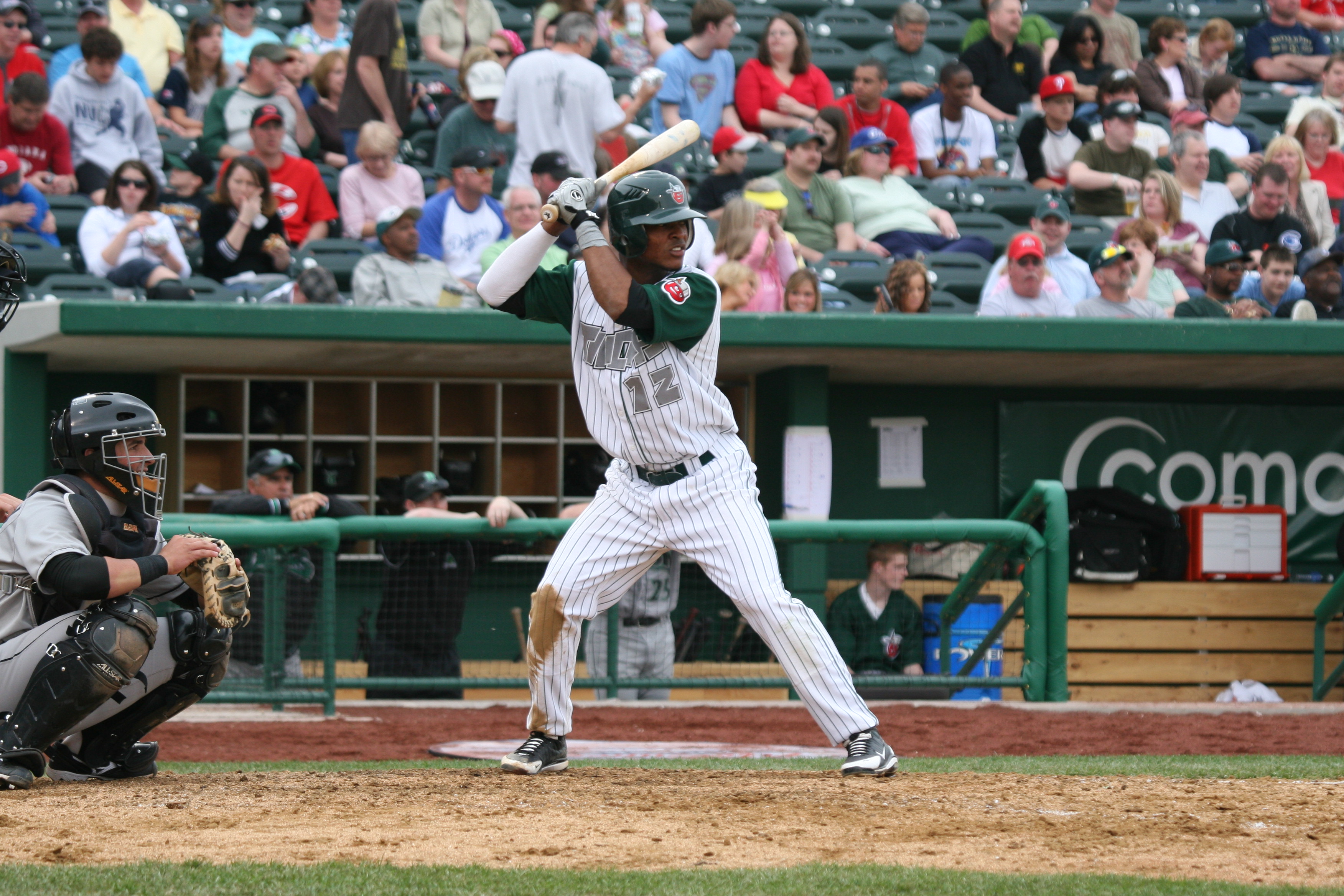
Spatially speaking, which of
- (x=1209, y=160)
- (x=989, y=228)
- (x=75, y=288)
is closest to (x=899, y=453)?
(x=989, y=228)

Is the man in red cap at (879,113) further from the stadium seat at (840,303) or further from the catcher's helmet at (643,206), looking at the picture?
the catcher's helmet at (643,206)

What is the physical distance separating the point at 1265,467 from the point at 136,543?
299 inches

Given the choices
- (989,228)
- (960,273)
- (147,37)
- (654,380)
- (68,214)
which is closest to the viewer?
(654,380)

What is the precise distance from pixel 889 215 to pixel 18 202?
5.22 metres

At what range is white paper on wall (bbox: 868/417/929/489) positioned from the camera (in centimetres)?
988

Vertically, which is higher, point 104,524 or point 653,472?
point 653,472

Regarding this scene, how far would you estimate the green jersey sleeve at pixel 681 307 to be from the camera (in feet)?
14.3

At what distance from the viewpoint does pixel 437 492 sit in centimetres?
824

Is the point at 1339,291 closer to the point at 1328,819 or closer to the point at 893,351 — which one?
the point at 893,351

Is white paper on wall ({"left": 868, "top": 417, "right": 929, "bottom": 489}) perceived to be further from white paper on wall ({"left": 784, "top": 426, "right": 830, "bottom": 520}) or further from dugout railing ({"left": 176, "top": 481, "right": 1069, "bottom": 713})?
dugout railing ({"left": 176, "top": 481, "right": 1069, "bottom": 713})

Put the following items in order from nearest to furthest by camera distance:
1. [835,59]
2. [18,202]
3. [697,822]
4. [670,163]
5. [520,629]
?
[697,822] → [520,629] → [18,202] → [670,163] → [835,59]

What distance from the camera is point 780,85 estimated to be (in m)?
11.6

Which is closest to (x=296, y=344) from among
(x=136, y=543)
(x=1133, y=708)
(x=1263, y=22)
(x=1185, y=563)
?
(x=136, y=543)

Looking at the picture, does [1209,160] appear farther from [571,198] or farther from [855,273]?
[571,198]
